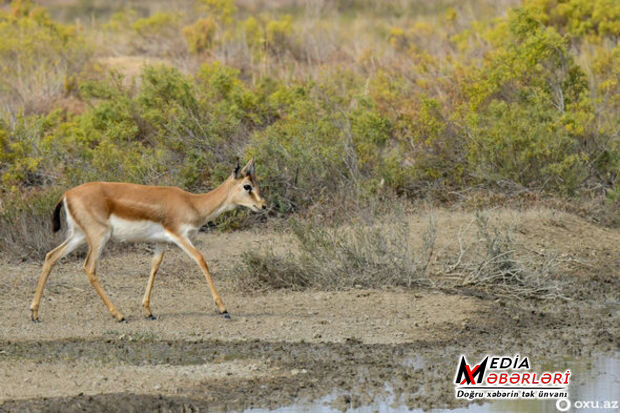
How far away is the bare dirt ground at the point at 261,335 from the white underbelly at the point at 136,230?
86 centimetres

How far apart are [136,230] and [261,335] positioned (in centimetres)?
186

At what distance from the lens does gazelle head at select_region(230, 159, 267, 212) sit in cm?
1216

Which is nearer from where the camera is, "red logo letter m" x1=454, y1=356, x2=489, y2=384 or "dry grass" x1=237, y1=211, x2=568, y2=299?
"red logo letter m" x1=454, y1=356, x2=489, y2=384

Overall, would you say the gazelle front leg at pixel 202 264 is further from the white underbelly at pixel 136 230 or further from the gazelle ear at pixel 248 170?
the gazelle ear at pixel 248 170

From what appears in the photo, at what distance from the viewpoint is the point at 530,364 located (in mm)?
10133

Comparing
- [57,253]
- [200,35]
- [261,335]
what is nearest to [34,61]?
[200,35]

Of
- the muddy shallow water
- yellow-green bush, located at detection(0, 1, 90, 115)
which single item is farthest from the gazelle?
yellow-green bush, located at detection(0, 1, 90, 115)

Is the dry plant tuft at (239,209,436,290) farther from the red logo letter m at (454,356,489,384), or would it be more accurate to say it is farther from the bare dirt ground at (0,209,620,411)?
the red logo letter m at (454,356,489,384)

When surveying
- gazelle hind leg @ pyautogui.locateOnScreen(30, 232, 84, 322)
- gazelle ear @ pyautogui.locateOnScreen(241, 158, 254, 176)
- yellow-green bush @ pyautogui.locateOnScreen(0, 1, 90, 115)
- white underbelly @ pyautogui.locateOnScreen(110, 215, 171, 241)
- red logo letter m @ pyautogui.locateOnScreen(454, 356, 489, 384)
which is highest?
yellow-green bush @ pyautogui.locateOnScreen(0, 1, 90, 115)

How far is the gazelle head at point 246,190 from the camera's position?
12164 mm

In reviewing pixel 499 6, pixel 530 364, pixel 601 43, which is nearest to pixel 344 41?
pixel 499 6

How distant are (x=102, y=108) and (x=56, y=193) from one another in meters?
3.14

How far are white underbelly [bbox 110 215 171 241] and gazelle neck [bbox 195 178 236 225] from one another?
521 millimetres

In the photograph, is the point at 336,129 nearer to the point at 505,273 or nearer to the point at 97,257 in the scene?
the point at 505,273
